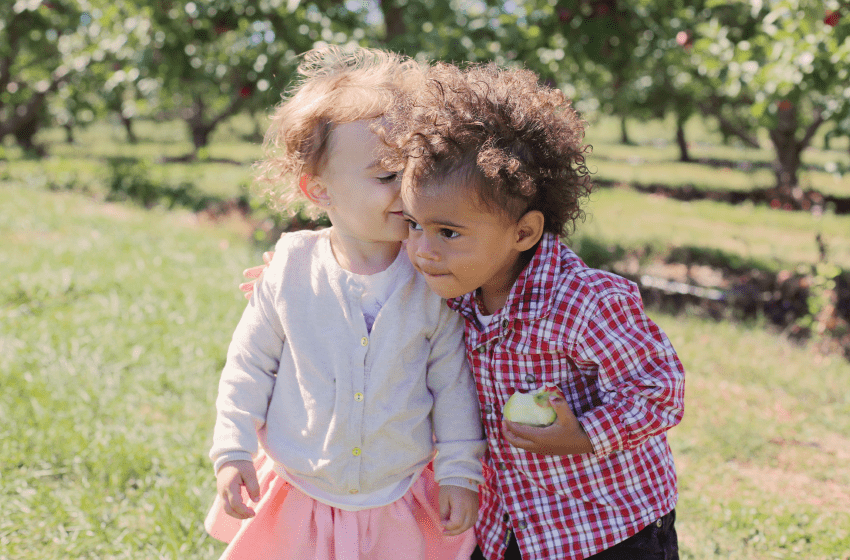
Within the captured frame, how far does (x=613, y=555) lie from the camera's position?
1.42 metres

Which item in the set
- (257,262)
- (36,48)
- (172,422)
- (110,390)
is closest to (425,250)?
(172,422)

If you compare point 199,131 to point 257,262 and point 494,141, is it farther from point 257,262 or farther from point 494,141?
point 494,141

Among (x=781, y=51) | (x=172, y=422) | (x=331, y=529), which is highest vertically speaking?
(x=781, y=51)

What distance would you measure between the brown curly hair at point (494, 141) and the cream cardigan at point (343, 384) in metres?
0.28

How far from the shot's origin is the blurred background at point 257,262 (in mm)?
2293

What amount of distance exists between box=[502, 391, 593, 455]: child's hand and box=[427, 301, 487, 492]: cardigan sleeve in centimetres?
22

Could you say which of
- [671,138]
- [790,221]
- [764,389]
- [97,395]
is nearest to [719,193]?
[790,221]

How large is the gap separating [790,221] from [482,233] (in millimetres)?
9592

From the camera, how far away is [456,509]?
1.45m

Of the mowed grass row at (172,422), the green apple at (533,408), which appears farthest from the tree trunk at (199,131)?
the green apple at (533,408)

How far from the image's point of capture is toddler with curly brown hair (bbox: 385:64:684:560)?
50.0 inches

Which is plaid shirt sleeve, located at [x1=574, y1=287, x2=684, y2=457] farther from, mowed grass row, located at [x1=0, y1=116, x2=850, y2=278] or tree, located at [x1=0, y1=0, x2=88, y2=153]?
tree, located at [x1=0, y1=0, x2=88, y2=153]

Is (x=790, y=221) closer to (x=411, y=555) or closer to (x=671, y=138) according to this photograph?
(x=411, y=555)

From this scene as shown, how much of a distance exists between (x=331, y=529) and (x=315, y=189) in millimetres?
737
